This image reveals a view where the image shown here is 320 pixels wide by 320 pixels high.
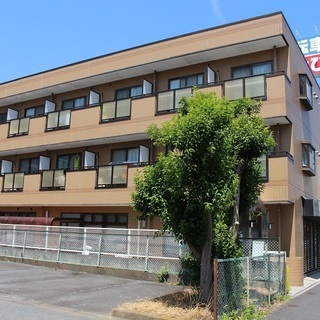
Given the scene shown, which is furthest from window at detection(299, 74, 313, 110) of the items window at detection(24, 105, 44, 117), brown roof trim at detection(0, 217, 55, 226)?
window at detection(24, 105, 44, 117)

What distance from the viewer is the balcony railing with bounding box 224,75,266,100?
15.0m

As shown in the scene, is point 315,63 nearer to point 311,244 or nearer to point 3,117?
point 311,244

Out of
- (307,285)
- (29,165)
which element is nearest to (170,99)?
(307,285)

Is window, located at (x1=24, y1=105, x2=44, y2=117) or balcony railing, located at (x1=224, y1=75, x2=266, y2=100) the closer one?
balcony railing, located at (x1=224, y1=75, x2=266, y2=100)

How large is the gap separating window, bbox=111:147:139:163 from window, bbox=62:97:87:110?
352 cm

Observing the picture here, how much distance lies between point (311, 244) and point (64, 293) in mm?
12846

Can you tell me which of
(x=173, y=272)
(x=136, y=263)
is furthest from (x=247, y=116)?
(x=136, y=263)

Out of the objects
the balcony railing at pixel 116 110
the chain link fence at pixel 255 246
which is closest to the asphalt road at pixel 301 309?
the chain link fence at pixel 255 246

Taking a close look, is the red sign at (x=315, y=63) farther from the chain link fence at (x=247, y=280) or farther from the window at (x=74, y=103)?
the chain link fence at (x=247, y=280)

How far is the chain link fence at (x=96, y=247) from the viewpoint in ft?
46.1

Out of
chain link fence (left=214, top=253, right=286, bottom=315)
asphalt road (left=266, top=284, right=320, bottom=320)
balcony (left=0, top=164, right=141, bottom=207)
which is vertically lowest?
asphalt road (left=266, top=284, right=320, bottom=320)

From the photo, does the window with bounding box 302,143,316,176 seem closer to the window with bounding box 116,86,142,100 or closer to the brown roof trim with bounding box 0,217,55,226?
the window with bounding box 116,86,142,100

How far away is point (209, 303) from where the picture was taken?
8422mm

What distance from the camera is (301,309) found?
9961 mm
